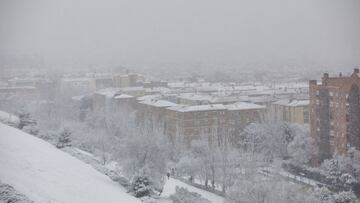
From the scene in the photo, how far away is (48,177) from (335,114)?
10550 millimetres

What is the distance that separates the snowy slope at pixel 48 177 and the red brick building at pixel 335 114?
8164 mm

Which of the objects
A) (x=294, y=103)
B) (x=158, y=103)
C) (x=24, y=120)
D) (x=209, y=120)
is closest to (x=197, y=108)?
(x=209, y=120)

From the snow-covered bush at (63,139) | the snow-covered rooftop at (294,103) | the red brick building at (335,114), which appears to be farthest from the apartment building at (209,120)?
the snow-covered bush at (63,139)

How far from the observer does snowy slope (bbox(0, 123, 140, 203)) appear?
7656 mm

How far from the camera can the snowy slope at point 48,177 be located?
7.66 m

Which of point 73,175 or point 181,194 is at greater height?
point 73,175

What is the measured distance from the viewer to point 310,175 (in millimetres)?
15633

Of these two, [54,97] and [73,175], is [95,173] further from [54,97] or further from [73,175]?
[54,97]

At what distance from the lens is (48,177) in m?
8.66

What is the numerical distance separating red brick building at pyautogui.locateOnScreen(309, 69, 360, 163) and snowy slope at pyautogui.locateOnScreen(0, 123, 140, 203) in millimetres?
8164

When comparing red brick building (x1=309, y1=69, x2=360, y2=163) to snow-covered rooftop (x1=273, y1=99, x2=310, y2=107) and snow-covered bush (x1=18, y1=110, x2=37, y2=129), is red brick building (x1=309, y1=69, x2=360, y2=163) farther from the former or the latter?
snow-covered bush (x1=18, y1=110, x2=37, y2=129)

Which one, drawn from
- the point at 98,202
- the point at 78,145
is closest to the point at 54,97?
the point at 78,145

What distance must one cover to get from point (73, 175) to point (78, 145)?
8.25 m

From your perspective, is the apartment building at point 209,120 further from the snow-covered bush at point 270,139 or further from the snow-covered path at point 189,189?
the snow-covered path at point 189,189
